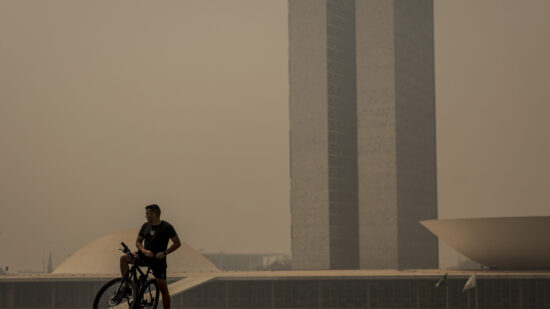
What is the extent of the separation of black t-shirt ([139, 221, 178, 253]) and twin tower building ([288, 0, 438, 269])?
14049 centimetres

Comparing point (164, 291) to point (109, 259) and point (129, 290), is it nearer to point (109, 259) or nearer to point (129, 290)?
point (129, 290)

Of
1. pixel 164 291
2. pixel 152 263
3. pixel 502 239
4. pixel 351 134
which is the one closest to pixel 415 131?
pixel 351 134

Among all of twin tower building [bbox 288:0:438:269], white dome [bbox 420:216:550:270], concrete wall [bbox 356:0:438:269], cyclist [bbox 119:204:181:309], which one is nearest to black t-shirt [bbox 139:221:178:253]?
cyclist [bbox 119:204:181:309]

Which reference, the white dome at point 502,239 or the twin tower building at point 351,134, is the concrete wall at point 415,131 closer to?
the twin tower building at point 351,134

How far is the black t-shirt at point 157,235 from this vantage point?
1920cm

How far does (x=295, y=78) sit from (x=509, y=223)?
72.6 meters

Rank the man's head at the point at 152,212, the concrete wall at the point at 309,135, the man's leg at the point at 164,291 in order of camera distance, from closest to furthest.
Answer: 1. the man's head at the point at 152,212
2. the man's leg at the point at 164,291
3. the concrete wall at the point at 309,135

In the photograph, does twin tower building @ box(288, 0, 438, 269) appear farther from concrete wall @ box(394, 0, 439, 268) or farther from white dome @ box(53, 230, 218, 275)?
white dome @ box(53, 230, 218, 275)

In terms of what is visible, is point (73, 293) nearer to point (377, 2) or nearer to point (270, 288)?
point (270, 288)

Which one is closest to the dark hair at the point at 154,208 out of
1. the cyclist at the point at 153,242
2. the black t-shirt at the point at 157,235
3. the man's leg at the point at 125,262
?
the cyclist at the point at 153,242

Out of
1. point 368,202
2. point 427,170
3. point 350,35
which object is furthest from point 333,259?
point 350,35

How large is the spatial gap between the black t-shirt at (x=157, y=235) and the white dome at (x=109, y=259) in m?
106

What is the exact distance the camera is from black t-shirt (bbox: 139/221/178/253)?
19.2 m

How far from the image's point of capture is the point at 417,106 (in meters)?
169
